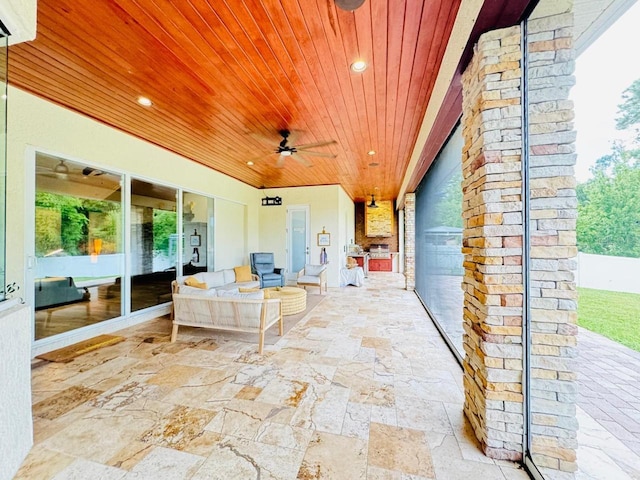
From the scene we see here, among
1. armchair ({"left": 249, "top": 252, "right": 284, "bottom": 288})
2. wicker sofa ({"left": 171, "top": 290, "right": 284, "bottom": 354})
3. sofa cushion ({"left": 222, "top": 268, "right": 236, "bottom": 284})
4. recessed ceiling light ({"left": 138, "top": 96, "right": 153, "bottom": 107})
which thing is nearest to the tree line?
wicker sofa ({"left": 171, "top": 290, "right": 284, "bottom": 354})

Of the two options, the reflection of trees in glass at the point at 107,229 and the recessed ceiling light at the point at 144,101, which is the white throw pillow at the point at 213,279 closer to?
the reflection of trees in glass at the point at 107,229

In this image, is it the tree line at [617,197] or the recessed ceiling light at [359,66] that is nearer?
the tree line at [617,197]

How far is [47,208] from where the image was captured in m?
3.30

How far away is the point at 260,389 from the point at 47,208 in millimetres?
3610

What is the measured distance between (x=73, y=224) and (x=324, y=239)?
17.6 ft

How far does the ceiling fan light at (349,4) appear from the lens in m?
1.69

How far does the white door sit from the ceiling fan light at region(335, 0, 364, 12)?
607 cm

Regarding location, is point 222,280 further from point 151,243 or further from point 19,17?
point 19,17

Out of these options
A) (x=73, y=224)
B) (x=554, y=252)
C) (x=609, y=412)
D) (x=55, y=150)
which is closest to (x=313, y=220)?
(x=73, y=224)

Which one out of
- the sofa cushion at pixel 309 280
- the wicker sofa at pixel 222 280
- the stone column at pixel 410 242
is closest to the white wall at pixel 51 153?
the wicker sofa at pixel 222 280

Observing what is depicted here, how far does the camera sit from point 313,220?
301 inches

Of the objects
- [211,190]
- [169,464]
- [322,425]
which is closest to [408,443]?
[322,425]

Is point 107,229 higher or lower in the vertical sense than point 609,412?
higher

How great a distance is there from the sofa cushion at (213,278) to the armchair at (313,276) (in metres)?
1.89
